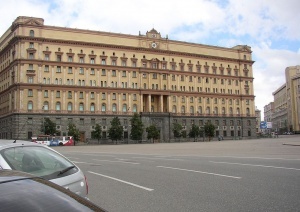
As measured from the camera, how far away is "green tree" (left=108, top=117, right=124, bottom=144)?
75.7 metres

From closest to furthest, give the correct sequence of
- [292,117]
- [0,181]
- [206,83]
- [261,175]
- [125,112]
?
1. [0,181]
2. [261,175]
3. [125,112]
4. [206,83]
5. [292,117]

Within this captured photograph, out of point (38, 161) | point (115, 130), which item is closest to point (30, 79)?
point (115, 130)

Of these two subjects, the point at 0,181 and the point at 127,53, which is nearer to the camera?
the point at 0,181

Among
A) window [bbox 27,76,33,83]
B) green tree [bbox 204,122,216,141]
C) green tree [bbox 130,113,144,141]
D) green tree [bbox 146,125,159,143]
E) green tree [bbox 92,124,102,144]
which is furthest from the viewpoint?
green tree [bbox 204,122,216,141]

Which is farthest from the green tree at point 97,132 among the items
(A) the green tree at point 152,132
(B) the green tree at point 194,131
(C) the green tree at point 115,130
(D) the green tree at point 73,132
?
(B) the green tree at point 194,131

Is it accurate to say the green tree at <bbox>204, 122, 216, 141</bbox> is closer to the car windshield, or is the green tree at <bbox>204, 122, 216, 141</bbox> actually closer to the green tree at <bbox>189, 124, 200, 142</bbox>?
the green tree at <bbox>189, 124, 200, 142</bbox>

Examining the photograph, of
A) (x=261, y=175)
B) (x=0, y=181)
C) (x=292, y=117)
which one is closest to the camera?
(x=0, y=181)

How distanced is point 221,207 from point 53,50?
7574cm

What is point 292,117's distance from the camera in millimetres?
150875

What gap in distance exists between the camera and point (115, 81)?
83438 mm

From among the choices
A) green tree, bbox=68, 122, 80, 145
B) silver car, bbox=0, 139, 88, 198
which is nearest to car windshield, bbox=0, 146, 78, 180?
silver car, bbox=0, 139, 88, 198

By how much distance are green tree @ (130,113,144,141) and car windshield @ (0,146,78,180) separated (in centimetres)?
7181

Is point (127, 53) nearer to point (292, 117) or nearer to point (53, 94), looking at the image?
point (53, 94)

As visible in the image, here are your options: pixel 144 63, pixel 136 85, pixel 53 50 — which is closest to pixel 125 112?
pixel 136 85
